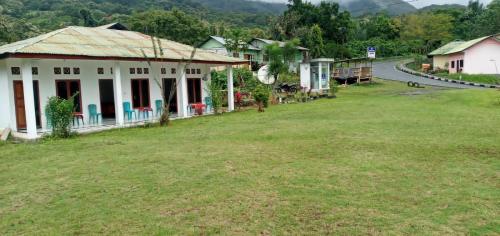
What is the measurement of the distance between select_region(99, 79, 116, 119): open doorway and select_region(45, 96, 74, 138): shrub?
19.9 feet

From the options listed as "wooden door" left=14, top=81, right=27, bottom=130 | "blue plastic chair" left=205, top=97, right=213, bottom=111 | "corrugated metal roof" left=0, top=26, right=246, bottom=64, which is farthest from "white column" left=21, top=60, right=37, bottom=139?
"blue plastic chair" left=205, top=97, right=213, bottom=111

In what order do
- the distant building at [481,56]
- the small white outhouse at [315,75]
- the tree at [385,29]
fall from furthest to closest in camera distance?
the tree at [385,29], the distant building at [481,56], the small white outhouse at [315,75]

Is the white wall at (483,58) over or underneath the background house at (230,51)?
underneath

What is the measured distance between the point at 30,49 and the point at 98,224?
30.3 ft

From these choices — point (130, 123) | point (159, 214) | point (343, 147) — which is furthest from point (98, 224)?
point (130, 123)

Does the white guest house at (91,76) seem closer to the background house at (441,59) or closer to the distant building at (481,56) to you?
the distant building at (481,56)

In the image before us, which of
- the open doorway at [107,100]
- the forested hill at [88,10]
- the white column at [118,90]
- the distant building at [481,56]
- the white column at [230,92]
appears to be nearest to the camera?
the white column at [118,90]

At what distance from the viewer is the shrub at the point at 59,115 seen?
12.2 m

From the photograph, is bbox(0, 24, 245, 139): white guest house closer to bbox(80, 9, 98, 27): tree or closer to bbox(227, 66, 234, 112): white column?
bbox(227, 66, 234, 112): white column

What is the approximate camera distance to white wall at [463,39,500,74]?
3903 cm

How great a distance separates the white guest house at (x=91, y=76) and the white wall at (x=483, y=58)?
1146 inches

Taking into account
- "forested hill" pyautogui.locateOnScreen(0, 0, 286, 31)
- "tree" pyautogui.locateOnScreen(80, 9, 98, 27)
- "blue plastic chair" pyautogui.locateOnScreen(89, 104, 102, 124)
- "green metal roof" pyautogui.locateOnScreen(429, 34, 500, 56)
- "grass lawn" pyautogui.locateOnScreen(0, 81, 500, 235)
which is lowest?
"grass lawn" pyautogui.locateOnScreen(0, 81, 500, 235)

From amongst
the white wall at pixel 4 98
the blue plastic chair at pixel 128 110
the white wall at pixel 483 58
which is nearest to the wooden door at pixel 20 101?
the white wall at pixel 4 98

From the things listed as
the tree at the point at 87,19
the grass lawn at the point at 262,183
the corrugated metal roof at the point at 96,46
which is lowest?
the grass lawn at the point at 262,183
